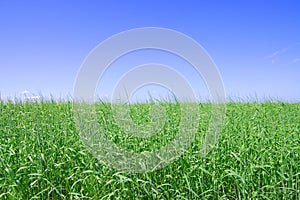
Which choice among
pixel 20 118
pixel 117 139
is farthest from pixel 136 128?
pixel 20 118

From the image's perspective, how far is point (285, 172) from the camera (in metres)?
2.90

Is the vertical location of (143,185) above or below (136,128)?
below

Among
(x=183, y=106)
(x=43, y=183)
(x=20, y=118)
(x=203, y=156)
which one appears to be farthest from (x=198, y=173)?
(x=20, y=118)

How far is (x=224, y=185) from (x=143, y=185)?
89cm

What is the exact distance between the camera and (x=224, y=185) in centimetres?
303

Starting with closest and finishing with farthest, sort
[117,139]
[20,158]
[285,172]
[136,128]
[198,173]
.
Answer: [285,172], [198,173], [20,158], [117,139], [136,128]

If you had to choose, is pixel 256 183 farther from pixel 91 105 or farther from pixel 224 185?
pixel 91 105

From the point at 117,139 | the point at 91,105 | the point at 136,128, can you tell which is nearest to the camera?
the point at 117,139

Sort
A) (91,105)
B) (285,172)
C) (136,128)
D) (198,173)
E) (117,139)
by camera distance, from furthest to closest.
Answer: (91,105), (136,128), (117,139), (198,173), (285,172)

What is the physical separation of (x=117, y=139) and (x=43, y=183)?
1196 mm

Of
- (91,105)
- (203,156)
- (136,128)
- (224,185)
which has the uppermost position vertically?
(91,105)

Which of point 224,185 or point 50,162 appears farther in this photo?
point 50,162

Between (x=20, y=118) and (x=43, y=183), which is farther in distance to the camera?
(x=20, y=118)

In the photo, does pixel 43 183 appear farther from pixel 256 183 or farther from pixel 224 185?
pixel 256 183
